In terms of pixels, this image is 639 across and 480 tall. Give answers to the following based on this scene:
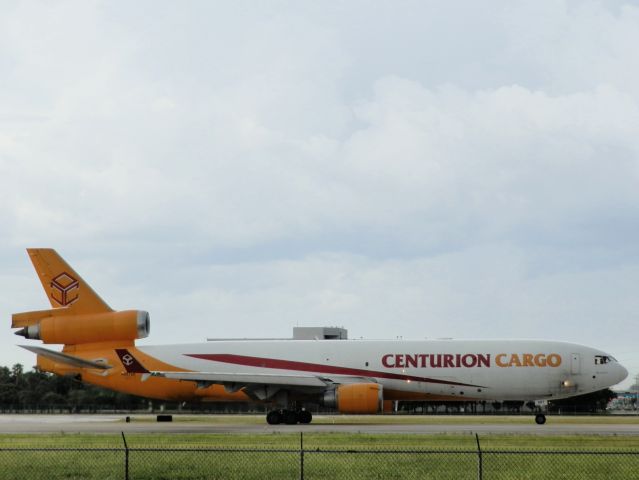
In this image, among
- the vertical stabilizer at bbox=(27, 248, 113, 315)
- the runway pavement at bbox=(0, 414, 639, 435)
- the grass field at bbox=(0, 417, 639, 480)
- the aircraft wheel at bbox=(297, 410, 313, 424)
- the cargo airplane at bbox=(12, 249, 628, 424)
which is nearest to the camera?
the grass field at bbox=(0, 417, 639, 480)

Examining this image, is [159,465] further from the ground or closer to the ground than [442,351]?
closer to the ground

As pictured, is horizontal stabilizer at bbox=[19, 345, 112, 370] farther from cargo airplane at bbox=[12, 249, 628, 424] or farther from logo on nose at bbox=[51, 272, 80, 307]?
logo on nose at bbox=[51, 272, 80, 307]

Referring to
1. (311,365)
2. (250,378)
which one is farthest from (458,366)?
(250,378)

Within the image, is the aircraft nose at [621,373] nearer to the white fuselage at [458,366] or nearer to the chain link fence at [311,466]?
the white fuselage at [458,366]

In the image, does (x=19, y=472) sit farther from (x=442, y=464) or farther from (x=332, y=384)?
(x=332, y=384)

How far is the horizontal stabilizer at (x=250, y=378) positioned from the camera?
4000 cm

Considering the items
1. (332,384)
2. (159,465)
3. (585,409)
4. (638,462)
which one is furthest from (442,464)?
(585,409)

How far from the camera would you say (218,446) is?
2575cm

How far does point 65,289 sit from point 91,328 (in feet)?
8.50

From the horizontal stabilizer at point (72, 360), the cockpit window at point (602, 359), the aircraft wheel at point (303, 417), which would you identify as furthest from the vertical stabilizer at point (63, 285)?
the cockpit window at point (602, 359)

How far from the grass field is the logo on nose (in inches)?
569

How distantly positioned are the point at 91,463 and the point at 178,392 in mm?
24647

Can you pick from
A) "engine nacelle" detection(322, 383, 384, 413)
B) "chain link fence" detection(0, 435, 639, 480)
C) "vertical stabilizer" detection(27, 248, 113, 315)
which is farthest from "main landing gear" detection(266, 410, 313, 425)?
"chain link fence" detection(0, 435, 639, 480)

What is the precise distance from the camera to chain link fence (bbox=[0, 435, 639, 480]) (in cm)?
1859
